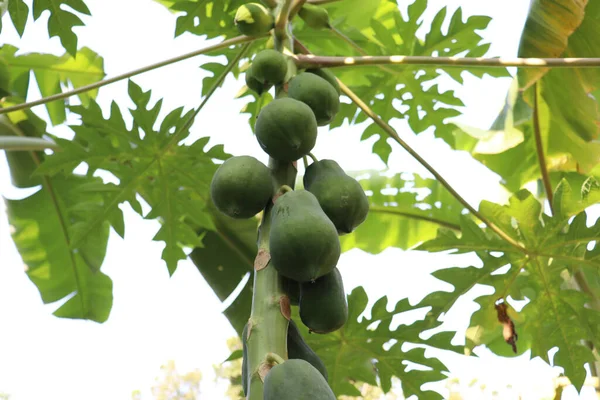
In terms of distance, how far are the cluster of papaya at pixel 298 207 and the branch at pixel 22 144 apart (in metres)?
1.67

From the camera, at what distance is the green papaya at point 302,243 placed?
3.91 ft

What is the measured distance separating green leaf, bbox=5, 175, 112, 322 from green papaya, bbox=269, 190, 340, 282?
103 inches

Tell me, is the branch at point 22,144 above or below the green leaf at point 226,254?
above

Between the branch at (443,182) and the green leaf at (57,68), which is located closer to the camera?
the branch at (443,182)

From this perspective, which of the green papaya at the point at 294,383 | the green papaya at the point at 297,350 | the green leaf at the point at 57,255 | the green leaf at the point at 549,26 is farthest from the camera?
the green leaf at the point at 57,255

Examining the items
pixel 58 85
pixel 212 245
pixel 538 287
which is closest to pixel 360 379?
pixel 538 287

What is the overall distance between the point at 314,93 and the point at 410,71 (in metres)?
1.27

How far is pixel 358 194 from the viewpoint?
1461 millimetres

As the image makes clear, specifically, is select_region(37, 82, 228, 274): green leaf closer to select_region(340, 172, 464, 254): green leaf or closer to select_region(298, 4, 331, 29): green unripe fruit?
select_region(298, 4, 331, 29): green unripe fruit

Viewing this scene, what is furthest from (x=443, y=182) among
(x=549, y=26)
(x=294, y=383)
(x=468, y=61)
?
(x=294, y=383)

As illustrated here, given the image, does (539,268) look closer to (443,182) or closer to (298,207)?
(443,182)

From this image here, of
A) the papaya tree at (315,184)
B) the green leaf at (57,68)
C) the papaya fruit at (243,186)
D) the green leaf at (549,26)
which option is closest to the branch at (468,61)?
the papaya tree at (315,184)

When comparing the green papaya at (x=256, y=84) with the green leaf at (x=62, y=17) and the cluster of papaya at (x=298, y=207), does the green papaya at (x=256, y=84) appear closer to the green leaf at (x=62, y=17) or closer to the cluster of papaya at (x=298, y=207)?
the cluster of papaya at (x=298, y=207)

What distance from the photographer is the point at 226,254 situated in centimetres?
338
